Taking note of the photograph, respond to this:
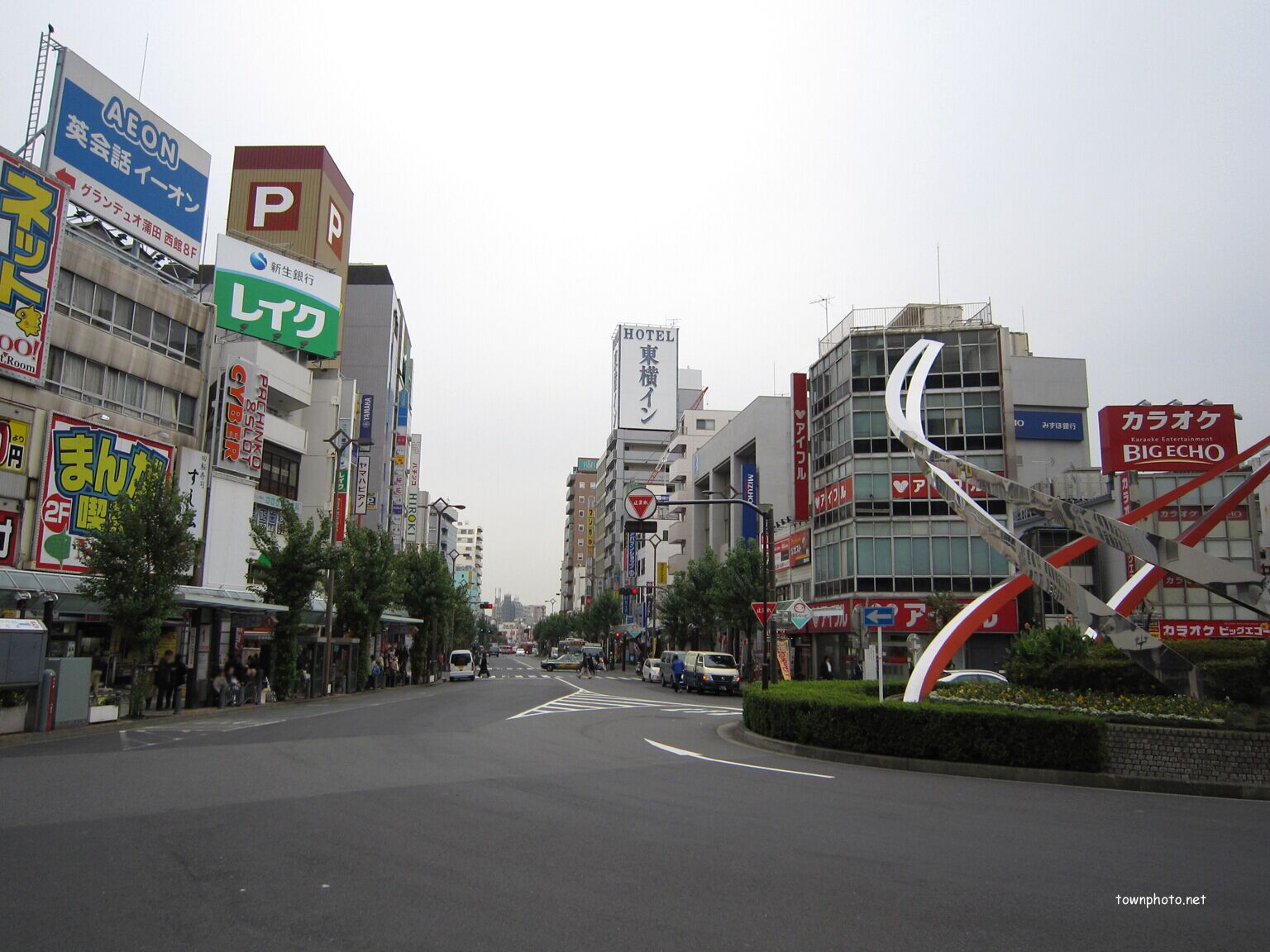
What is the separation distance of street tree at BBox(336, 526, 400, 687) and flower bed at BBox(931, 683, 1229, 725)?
1012 inches

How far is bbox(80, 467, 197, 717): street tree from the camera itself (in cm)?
2183

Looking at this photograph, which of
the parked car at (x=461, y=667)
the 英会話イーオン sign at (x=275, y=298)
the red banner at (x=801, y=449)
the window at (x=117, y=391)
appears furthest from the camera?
the parked car at (x=461, y=667)

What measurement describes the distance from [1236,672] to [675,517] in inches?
2936

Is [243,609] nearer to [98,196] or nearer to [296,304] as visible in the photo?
[98,196]

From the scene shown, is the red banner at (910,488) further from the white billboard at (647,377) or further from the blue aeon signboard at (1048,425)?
the white billboard at (647,377)

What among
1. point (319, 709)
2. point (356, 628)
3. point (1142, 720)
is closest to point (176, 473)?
point (319, 709)

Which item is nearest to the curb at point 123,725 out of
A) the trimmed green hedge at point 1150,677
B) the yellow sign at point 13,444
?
the yellow sign at point 13,444

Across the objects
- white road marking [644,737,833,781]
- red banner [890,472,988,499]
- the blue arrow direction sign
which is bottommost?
white road marking [644,737,833,781]

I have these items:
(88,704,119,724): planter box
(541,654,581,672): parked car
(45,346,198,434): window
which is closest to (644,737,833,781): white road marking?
(88,704,119,724): planter box

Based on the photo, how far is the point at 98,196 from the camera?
26922 mm

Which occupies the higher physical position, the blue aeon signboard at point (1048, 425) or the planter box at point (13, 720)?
the blue aeon signboard at point (1048, 425)

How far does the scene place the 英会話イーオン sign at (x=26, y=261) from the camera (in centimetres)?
2258

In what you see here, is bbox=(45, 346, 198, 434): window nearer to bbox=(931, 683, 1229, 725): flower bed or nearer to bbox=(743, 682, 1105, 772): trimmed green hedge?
bbox=(743, 682, 1105, 772): trimmed green hedge

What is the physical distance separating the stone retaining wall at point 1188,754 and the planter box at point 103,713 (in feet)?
66.5
